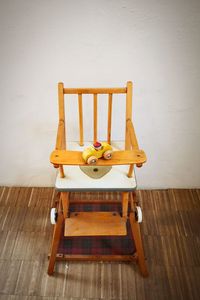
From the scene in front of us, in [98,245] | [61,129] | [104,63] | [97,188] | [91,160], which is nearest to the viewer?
[91,160]

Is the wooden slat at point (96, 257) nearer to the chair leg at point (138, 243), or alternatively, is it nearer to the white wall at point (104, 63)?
the chair leg at point (138, 243)

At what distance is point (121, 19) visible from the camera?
145cm

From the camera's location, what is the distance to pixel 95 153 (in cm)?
118

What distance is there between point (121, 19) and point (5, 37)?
64 centimetres

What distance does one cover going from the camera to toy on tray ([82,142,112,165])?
1137 mm

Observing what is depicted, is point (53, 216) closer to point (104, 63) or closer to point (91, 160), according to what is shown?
point (91, 160)

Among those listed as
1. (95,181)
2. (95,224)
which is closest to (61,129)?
(95,181)

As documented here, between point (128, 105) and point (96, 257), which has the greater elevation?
point (128, 105)

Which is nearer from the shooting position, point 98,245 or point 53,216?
point 53,216

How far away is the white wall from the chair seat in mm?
462

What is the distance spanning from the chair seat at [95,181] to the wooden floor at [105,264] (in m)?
0.59

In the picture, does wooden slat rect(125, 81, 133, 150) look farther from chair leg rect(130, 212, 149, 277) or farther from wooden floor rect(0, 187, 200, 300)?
wooden floor rect(0, 187, 200, 300)

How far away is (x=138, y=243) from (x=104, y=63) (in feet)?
3.40

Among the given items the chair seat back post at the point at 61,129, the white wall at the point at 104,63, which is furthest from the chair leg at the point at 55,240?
the white wall at the point at 104,63
